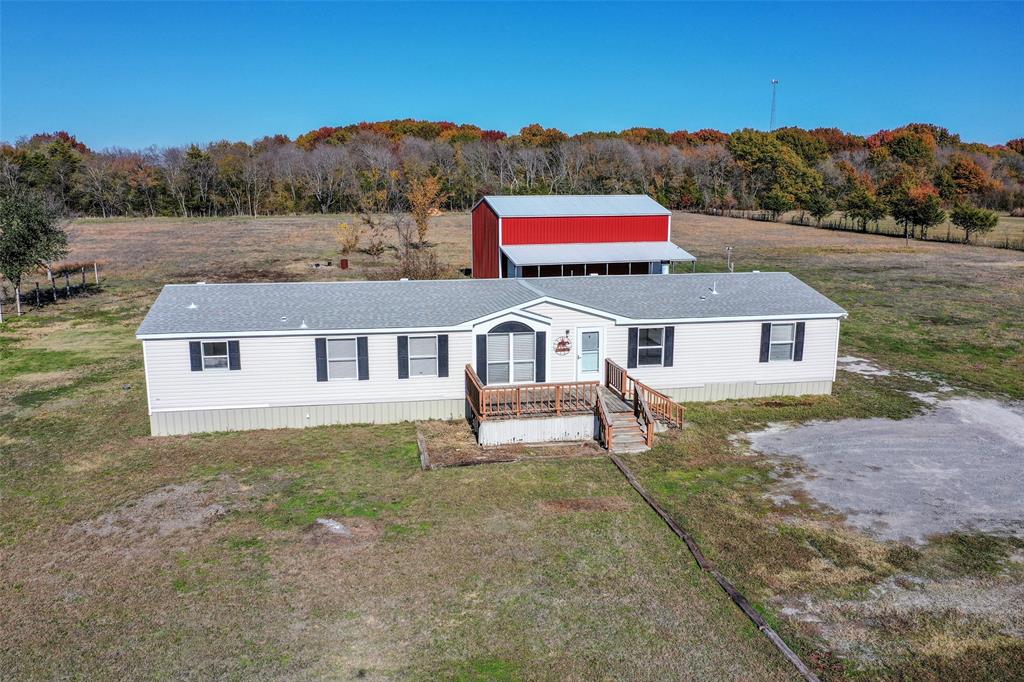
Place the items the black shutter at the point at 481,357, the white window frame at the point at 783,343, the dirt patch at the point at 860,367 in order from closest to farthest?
the black shutter at the point at 481,357, the white window frame at the point at 783,343, the dirt patch at the point at 860,367

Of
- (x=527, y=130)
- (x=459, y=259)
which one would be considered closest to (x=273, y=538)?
(x=459, y=259)

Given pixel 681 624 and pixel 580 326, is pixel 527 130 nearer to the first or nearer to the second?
pixel 580 326

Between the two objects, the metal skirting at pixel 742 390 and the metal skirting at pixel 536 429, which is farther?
Answer: the metal skirting at pixel 742 390

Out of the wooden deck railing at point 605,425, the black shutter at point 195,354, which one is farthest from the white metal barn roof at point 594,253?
the black shutter at point 195,354

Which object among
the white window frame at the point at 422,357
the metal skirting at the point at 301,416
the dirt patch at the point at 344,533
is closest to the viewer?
the dirt patch at the point at 344,533

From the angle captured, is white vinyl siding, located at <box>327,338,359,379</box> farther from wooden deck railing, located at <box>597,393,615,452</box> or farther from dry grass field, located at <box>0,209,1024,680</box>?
wooden deck railing, located at <box>597,393,615,452</box>

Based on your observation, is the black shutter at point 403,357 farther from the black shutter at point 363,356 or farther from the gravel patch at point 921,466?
the gravel patch at point 921,466
